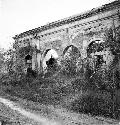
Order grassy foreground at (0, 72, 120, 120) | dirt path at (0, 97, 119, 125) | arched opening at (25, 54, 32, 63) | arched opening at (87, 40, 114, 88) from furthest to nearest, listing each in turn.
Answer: arched opening at (25, 54, 32, 63) < arched opening at (87, 40, 114, 88) < grassy foreground at (0, 72, 120, 120) < dirt path at (0, 97, 119, 125)

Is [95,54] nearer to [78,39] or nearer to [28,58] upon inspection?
[78,39]

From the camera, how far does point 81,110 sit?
8602 millimetres

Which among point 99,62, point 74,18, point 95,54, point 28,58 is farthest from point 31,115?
point 28,58

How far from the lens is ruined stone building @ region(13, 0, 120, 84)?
12.4 m

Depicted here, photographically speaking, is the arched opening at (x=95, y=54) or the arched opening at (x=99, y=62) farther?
the arched opening at (x=95, y=54)

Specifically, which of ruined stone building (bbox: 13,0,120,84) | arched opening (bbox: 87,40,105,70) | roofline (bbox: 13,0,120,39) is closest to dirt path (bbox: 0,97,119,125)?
ruined stone building (bbox: 13,0,120,84)

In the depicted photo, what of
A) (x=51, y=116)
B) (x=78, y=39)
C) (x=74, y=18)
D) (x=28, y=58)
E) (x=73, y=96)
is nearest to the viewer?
(x=51, y=116)

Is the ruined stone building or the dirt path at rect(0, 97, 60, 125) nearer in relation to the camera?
the dirt path at rect(0, 97, 60, 125)

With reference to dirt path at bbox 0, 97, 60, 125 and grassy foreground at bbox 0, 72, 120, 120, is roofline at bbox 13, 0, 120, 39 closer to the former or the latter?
grassy foreground at bbox 0, 72, 120, 120

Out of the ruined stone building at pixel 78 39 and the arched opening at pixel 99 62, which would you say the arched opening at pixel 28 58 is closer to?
the ruined stone building at pixel 78 39

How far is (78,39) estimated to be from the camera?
14656 mm

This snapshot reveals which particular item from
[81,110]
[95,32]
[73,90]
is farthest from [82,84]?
[95,32]

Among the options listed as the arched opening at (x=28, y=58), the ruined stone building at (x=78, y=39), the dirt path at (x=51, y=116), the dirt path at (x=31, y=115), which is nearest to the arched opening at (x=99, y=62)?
the ruined stone building at (x=78, y=39)

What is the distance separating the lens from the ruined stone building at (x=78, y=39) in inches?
487
